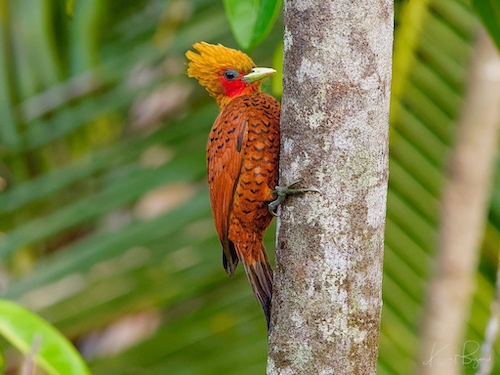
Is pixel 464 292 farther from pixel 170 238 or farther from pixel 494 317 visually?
pixel 170 238

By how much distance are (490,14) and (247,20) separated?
2.21 feet

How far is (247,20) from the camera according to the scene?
6.09 ft

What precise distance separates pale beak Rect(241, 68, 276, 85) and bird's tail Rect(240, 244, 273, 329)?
507mm

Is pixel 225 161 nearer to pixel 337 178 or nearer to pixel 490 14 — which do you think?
pixel 337 178

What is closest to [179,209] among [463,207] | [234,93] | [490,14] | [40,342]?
[234,93]

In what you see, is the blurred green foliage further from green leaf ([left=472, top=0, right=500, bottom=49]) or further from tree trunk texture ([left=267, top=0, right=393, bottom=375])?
tree trunk texture ([left=267, top=0, right=393, bottom=375])

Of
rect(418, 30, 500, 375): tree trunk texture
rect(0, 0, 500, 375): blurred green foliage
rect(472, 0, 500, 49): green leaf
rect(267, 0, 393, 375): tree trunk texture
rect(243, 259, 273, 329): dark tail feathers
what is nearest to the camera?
rect(267, 0, 393, 375): tree trunk texture

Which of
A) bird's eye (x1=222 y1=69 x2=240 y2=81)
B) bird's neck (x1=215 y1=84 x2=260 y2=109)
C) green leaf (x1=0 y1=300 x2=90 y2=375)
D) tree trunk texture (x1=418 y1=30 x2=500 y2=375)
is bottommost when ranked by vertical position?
tree trunk texture (x1=418 y1=30 x2=500 y2=375)

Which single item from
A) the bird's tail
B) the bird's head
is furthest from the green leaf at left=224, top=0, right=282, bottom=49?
the bird's tail

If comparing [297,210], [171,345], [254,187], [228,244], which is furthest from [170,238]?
[297,210]

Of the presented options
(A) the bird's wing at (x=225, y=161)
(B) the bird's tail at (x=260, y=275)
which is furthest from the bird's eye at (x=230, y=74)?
(B) the bird's tail at (x=260, y=275)

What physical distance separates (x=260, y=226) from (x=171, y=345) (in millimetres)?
911

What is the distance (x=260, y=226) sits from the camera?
227 cm

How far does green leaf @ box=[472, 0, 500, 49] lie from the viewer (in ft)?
6.72
